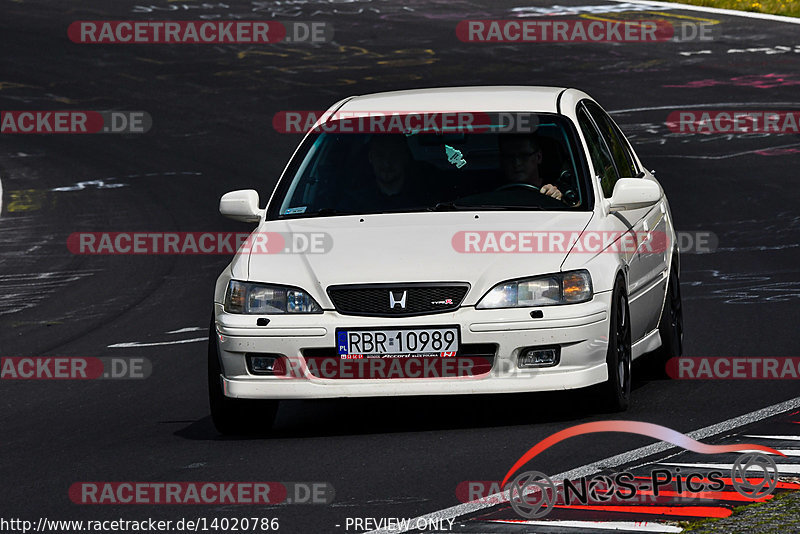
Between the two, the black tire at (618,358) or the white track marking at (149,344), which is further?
the white track marking at (149,344)

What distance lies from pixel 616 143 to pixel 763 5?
81.8 feet

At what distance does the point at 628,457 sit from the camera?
7.48 metres

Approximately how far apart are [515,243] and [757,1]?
27.4 m

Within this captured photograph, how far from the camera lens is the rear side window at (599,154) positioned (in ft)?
31.3

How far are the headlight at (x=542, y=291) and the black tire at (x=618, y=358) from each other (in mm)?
234

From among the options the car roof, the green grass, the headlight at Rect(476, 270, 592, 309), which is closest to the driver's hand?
the car roof

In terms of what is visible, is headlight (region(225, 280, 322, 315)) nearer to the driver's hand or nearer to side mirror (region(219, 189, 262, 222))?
side mirror (region(219, 189, 262, 222))

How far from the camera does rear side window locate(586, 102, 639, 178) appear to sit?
33.4ft

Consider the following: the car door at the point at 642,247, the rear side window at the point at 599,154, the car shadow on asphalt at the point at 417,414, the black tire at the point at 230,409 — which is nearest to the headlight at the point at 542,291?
the car shadow on asphalt at the point at 417,414

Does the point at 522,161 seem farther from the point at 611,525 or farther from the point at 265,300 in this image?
the point at 611,525

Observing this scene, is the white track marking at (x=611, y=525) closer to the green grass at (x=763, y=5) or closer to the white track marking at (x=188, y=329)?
the white track marking at (x=188, y=329)

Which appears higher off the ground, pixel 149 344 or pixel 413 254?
pixel 413 254

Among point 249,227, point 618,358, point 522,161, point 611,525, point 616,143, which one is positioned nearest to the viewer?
point 611,525

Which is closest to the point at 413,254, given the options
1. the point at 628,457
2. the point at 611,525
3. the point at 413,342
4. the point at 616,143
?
the point at 413,342
